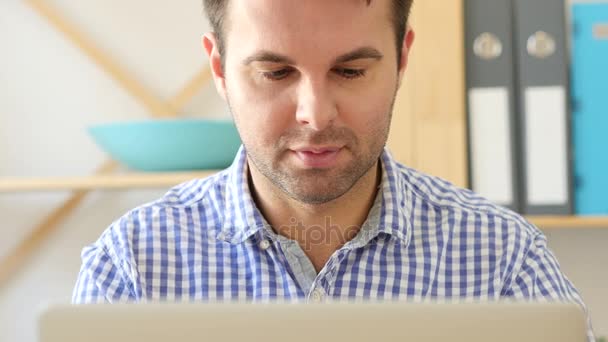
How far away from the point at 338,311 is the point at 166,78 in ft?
4.17

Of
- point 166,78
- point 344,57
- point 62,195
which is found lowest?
point 62,195

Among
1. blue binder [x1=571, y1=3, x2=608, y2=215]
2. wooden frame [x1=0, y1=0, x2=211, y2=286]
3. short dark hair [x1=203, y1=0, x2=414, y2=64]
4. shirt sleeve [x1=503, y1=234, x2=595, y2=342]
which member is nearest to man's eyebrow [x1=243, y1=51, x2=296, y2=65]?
short dark hair [x1=203, y1=0, x2=414, y2=64]

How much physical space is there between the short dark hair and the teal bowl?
41cm

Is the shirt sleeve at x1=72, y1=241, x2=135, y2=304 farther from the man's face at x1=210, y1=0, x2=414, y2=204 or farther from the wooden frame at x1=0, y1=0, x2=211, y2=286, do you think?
the wooden frame at x1=0, y1=0, x2=211, y2=286

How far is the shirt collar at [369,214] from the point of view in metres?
1.02

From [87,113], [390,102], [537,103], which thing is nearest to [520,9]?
[537,103]

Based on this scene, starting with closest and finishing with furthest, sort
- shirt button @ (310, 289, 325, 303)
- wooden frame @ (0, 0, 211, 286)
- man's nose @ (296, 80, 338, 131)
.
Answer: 1. man's nose @ (296, 80, 338, 131)
2. shirt button @ (310, 289, 325, 303)
3. wooden frame @ (0, 0, 211, 286)

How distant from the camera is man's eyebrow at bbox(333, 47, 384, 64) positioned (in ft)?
2.97

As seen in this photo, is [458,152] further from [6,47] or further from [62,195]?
[6,47]

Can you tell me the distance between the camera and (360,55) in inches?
36.2

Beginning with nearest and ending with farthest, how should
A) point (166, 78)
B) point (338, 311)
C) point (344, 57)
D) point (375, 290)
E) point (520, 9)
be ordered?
point (338, 311), point (344, 57), point (375, 290), point (520, 9), point (166, 78)

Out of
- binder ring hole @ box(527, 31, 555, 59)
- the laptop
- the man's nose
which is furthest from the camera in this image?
binder ring hole @ box(527, 31, 555, 59)

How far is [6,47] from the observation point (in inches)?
68.3

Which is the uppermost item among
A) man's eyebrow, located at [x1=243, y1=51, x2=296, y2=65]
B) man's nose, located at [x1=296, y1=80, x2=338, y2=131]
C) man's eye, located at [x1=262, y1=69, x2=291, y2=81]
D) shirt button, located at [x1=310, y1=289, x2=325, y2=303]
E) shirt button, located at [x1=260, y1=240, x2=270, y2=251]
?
A: man's eyebrow, located at [x1=243, y1=51, x2=296, y2=65]
